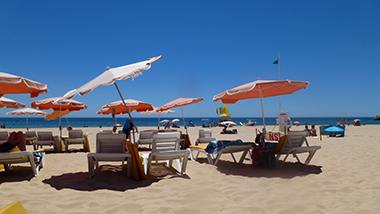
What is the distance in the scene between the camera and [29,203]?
2.94m

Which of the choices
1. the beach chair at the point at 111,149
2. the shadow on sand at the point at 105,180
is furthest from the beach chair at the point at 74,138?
the beach chair at the point at 111,149

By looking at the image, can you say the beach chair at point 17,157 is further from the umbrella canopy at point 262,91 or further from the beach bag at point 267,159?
the beach bag at point 267,159

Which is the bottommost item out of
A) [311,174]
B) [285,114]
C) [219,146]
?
[311,174]

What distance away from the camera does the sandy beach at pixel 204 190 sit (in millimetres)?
2846

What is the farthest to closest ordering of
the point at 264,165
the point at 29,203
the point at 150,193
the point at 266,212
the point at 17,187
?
1. the point at 264,165
2. the point at 17,187
3. the point at 150,193
4. the point at 29,203
5. the point at 266,212

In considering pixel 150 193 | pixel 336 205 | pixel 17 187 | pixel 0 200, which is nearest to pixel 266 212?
pixel 336 205

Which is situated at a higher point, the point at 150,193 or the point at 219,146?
the point at 219,146

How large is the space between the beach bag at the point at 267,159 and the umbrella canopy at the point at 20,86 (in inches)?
187

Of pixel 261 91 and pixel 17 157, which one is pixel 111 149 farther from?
pixel 261 91

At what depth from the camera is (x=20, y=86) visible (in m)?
5.07

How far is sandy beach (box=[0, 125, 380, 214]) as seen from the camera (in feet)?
9.34

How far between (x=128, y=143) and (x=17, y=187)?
1723 millimetres

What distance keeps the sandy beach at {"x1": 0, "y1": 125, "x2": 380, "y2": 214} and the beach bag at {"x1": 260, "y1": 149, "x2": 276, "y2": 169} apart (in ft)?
0.45

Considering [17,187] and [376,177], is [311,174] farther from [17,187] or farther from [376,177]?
[17,187]
